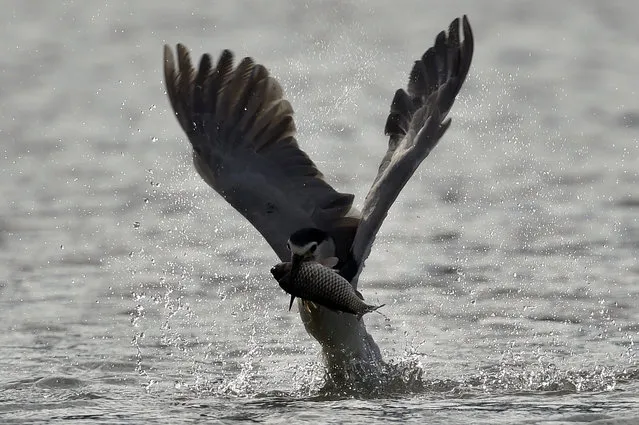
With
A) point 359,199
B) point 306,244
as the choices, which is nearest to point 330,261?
point 306,244

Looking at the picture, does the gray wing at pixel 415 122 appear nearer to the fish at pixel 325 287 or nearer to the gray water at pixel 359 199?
the fish at pixel 325 287

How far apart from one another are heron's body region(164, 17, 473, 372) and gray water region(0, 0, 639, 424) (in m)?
0.45

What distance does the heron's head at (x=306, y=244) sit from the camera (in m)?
9.49

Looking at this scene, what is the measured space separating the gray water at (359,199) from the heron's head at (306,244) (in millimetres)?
861

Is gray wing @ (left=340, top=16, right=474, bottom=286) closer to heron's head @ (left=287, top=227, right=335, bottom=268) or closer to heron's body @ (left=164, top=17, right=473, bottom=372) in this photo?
heron's body @ (left=164, top=17, right=473, bottom=372)

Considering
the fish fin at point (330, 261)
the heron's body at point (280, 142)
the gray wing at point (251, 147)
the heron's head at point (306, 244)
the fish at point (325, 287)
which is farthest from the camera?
the gray wing at point (251, 147)

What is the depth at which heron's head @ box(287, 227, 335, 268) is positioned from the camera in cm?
949

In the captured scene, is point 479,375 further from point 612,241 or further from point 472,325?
point 612,241

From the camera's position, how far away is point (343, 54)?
1797cm

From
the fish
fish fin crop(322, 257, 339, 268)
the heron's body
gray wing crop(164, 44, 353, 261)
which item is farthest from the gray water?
gray wing crop(164, 44, 353, 261)

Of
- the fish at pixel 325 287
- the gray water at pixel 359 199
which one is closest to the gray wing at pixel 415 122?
the fish at pixel 325 287

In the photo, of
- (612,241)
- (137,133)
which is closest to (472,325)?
(612,241)

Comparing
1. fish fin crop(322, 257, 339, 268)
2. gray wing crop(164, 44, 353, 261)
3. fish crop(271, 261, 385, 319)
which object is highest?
gray wing crop(164, 44, 353, 261)

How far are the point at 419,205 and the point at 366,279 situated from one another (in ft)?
5.06
